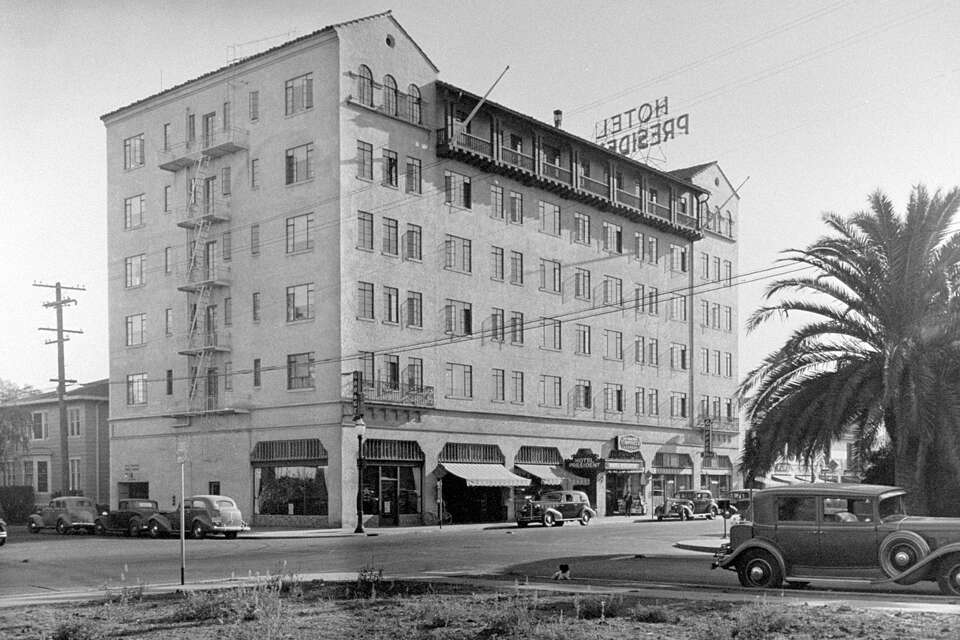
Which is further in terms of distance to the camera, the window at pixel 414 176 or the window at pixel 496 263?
the window at pixel 496 263

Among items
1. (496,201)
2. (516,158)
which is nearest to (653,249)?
(516,158)

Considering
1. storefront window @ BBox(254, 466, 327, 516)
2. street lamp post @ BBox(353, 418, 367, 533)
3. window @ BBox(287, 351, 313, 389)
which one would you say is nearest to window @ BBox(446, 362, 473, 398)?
window @ BBox(287, 351, 313, 389)

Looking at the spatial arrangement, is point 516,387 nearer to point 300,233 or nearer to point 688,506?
point 688,506

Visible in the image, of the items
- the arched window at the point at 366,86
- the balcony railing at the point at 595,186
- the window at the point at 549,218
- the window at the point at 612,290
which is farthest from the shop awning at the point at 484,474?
the arched window at the point at 366,86

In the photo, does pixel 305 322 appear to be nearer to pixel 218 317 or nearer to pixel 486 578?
pixel 218 317

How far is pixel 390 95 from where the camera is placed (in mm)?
54156

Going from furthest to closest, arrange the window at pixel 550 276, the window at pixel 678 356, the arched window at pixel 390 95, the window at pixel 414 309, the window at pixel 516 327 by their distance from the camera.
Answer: the window at pixel 678 356
the window at pixel 550 276
the window at pixel 516 327
the window at pixel 414 309
the arched window at pixel 390 95

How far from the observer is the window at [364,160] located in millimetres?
52094

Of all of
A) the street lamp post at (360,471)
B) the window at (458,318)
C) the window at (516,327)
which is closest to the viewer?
the street lamp post at (360,471)

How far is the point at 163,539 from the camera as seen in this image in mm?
41594

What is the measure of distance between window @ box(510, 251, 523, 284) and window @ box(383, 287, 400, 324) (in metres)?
9.44

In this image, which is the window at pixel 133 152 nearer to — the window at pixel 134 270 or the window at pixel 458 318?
the window at pixel 134 270

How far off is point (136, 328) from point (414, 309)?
1743 centimetres

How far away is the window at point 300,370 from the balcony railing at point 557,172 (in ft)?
63.9
